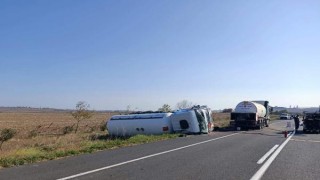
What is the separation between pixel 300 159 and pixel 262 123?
33.7 m

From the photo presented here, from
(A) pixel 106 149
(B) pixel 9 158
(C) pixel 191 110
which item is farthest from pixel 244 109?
(B) pixel 9 158

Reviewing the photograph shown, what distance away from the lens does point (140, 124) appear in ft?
112

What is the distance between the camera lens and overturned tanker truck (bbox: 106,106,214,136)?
33.1m

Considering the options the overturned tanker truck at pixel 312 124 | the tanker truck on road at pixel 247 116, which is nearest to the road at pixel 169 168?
the overturned tanker truck at pixel 312 124

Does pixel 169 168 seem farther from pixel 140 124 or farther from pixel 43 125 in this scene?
pixel 43 125

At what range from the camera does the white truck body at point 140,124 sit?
1298 inches

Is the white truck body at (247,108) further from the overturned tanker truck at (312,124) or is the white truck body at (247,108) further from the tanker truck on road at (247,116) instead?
the overturned tanker truck at (312,124)

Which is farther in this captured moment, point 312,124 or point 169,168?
point 312,124

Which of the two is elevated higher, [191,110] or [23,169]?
[191,110]

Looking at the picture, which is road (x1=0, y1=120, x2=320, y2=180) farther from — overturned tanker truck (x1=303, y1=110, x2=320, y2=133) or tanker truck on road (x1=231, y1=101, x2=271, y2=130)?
tanker truck on road (x1=231, y1=101, x2=271, y2=130)

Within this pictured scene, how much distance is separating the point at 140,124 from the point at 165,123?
2.29 metres

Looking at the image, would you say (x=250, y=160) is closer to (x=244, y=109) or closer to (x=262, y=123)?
(x=244, y=109)

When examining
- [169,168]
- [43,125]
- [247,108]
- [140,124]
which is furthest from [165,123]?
[43,125]

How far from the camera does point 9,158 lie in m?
13.5
